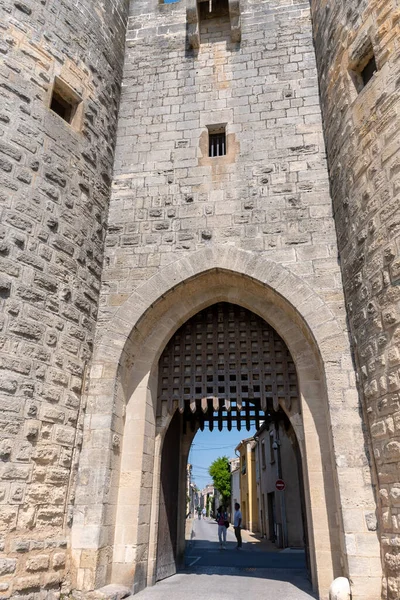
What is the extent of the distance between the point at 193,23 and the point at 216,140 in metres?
2.22

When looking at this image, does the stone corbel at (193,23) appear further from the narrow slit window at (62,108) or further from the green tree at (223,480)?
the green tree at (223,480)

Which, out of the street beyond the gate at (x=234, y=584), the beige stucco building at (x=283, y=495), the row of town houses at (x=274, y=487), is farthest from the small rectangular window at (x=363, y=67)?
the beige stucco building at (x=283, y=495)

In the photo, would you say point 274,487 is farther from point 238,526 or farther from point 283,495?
point 238,526

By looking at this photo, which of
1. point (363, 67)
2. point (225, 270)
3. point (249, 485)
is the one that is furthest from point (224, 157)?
point (249, 485)

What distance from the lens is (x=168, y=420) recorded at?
213 inches

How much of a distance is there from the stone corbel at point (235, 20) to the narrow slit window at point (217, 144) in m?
1.80

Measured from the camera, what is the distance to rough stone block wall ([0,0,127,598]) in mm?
3770

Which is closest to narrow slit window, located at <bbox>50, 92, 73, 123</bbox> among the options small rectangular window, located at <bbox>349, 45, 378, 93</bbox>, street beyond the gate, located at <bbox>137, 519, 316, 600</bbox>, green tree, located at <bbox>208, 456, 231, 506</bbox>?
small rectangular window, located at <bbox>349, 45, 378, 93</bbox>

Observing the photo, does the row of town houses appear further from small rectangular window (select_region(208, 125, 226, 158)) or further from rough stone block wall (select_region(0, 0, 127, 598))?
small rectangular window (select_region(208, 125, 226, 158))

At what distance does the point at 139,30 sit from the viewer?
7254mm

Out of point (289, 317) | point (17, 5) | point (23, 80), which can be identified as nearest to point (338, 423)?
point (289, 317)

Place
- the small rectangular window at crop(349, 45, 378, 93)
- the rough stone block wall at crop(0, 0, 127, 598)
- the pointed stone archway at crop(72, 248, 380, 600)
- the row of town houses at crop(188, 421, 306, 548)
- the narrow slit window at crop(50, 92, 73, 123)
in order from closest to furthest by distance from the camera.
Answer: the rough stone block wall at crop(0, 0, 127, 598), the pointed stone archway at crop(72, 248, 380, 600), the small rectangular window at crop(349, 45, 378, 93), the narrow slit window at crop(50, 92, 73, 123), the row of town houses at crop(188, 421, 306, 548)

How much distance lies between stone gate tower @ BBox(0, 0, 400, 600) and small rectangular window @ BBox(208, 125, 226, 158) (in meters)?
0.04

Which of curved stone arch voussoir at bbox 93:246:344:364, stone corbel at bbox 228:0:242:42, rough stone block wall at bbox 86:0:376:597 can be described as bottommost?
curved stone arch voussoir at bbox 93:246:344:364
